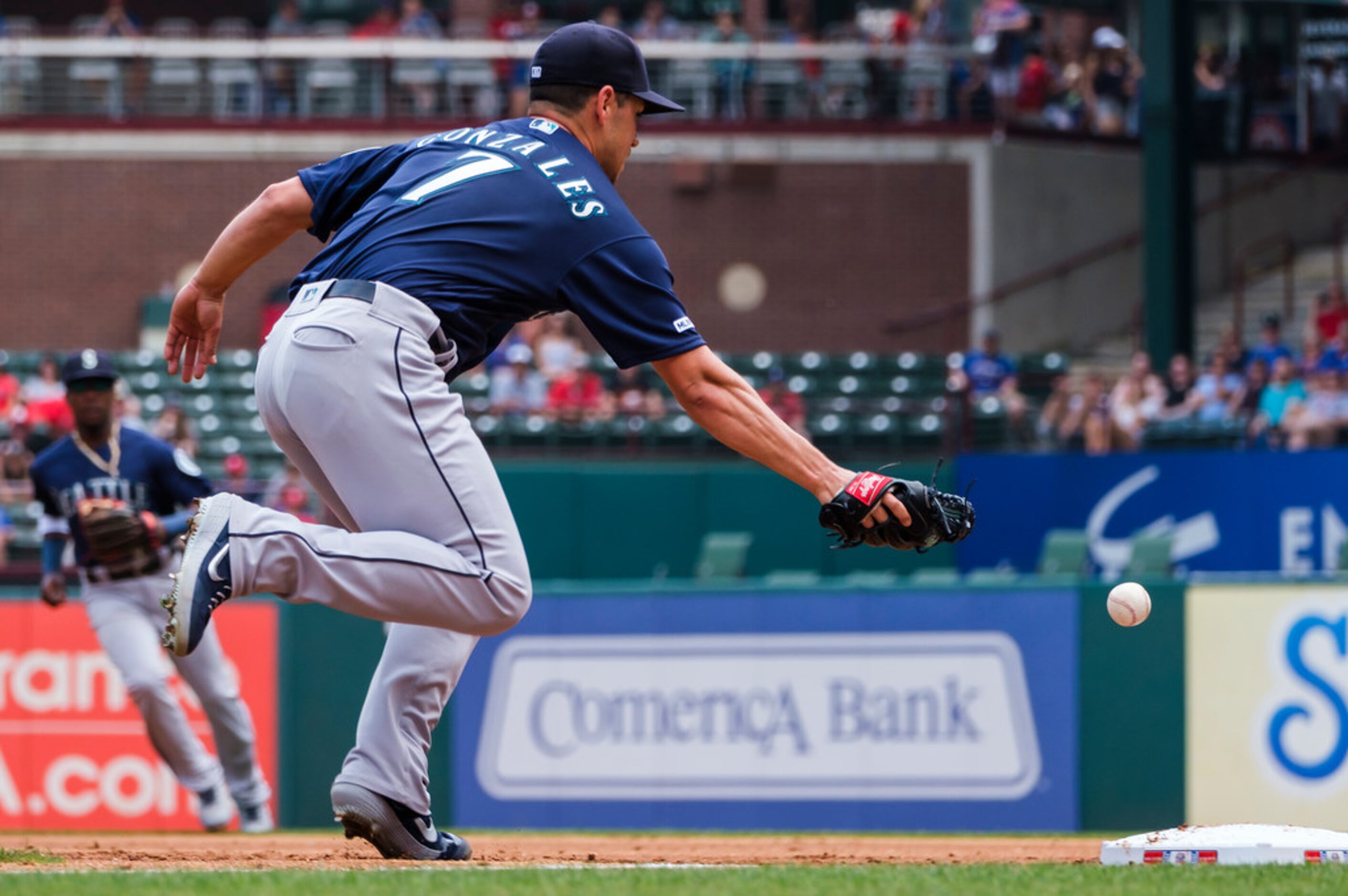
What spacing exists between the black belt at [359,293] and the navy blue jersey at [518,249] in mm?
31

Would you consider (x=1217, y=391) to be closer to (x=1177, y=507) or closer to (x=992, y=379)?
(x=1177, y=507)

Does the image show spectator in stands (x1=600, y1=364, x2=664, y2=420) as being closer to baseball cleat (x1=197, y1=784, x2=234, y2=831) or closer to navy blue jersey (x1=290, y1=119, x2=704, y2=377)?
baseball cleat (x1=197, y1=784, x2=234, y2=831)

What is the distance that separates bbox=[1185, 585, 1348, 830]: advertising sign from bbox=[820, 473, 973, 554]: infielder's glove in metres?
5.98

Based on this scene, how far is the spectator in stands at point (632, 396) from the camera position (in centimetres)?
1461

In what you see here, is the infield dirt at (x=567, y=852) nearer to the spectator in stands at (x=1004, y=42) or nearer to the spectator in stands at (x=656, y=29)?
the spectator in stands at (x=1004, y=42)

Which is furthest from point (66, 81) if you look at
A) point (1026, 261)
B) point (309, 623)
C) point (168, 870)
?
point (168, 870)

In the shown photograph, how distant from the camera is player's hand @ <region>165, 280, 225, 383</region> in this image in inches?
185

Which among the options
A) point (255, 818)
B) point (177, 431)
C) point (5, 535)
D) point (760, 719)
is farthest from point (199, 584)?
point (177, 431)

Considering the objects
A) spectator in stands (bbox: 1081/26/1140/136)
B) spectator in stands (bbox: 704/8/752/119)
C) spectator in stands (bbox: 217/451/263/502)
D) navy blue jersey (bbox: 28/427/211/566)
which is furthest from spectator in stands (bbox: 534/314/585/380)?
navy blue jersey (bbox: 28/427/211/566)

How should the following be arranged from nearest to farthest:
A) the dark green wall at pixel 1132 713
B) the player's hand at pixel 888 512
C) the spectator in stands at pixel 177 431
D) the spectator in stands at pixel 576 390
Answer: the player's hand at pixel 888 512
the dark green wall at pixel 1132 713
the spectator in stands at pixel 177 431
the spectator in stands at pixel 576 390

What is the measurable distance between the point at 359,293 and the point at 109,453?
15.9 ft

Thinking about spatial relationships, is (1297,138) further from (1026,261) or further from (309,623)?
(309,623)

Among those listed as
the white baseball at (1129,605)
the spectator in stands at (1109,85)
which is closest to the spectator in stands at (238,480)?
the white baseball at (1129,605)

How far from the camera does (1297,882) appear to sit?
13.3 feet
